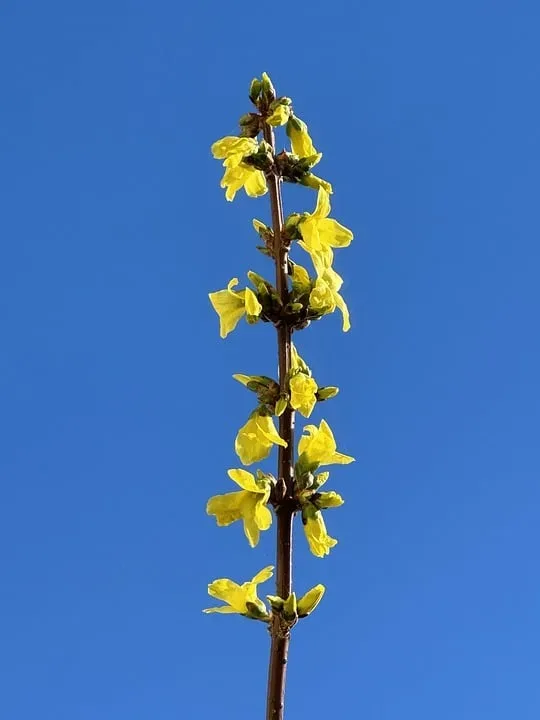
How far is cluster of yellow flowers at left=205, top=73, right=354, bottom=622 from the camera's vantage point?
9.10 ft

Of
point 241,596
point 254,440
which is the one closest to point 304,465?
point 254,440

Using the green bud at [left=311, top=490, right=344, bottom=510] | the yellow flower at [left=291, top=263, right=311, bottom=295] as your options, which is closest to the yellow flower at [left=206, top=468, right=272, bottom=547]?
the green bud at [left=311, top=490, right=344, bottom=510]

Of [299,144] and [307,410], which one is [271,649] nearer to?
[307,410]

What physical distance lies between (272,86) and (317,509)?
1704mm

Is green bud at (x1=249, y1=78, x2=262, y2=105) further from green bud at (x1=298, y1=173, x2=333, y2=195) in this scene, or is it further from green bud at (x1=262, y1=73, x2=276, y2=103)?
green bud at (x1=298, y1=173, x2=333, y2=195)

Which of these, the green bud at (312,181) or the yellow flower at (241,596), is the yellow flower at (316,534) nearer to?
the yellow flower at (241,596)

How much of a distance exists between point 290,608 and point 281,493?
1.33 ft

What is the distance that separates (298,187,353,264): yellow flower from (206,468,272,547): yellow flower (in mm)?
978

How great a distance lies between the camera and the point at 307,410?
2783mm

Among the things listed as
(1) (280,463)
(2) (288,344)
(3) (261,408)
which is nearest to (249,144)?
(2) (288,344)

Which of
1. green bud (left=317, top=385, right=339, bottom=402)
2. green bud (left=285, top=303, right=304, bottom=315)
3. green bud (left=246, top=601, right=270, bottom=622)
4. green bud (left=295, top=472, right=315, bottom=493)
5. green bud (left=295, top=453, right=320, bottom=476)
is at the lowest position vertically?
green bud (left=246, top=601, right=270, bottom=622)

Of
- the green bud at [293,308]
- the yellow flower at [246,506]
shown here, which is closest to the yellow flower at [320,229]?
the green bud at [293,308]

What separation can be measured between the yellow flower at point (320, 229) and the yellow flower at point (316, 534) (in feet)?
3.42

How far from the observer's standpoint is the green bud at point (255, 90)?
3.31 meters
